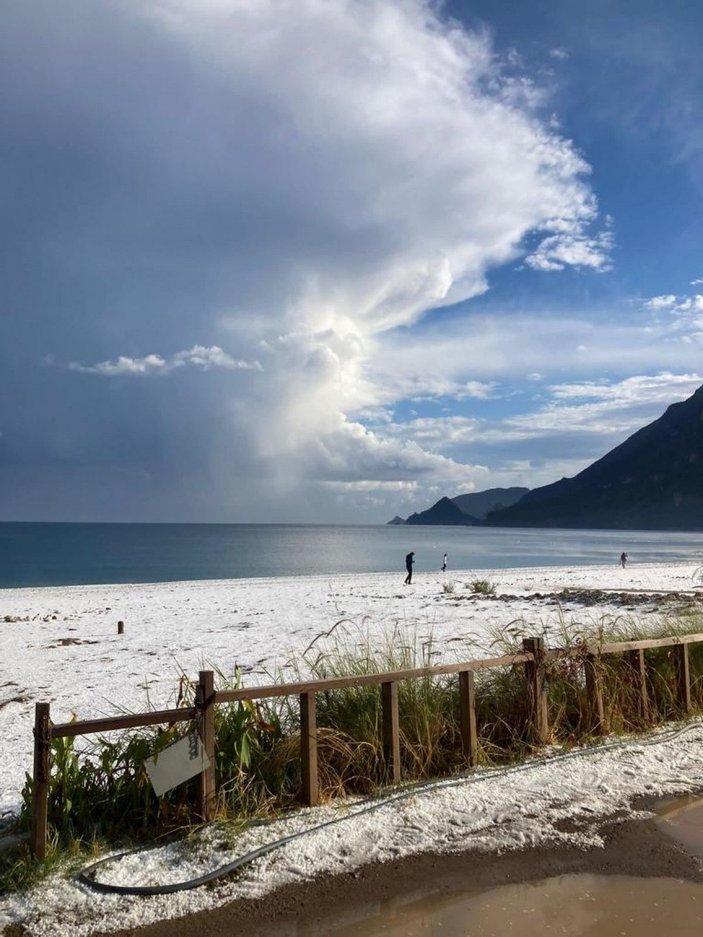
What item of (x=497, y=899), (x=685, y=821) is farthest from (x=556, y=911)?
(x=685, y=821)

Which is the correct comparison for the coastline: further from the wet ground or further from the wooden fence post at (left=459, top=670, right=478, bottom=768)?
the wet ground

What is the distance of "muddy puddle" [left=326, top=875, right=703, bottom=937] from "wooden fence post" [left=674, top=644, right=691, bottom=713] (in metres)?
3.68

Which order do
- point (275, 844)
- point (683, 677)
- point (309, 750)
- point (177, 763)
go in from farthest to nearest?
1. point (683, 677)
2. point (309, 750)
3. point (177, 763)
4. point (275, 844)

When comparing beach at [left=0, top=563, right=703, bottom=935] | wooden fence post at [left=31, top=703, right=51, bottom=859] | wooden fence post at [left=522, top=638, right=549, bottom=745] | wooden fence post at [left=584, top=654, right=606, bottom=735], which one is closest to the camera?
beach at [left=0, top=563, right=703, bottom=935]

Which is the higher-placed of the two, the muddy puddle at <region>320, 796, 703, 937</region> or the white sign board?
the white sign board

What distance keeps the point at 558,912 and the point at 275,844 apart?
175cm

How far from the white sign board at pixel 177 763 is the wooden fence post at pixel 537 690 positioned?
9.90 ft

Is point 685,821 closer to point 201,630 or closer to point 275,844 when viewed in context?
point 275,844

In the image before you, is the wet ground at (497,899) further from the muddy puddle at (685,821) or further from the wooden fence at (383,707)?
the wooden fence at (383,707)

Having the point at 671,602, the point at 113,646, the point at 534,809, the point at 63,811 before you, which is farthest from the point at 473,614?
the point at 63,811

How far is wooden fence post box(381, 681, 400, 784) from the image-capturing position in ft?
18.7

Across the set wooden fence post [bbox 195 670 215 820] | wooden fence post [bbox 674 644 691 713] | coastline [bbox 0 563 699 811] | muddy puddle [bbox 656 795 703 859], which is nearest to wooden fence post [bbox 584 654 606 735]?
coastline [bbox 0 563 699 811]

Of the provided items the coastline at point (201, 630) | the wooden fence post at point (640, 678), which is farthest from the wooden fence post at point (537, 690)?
the wooden fence post at point (640, 678)

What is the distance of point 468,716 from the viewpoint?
6121 mm
